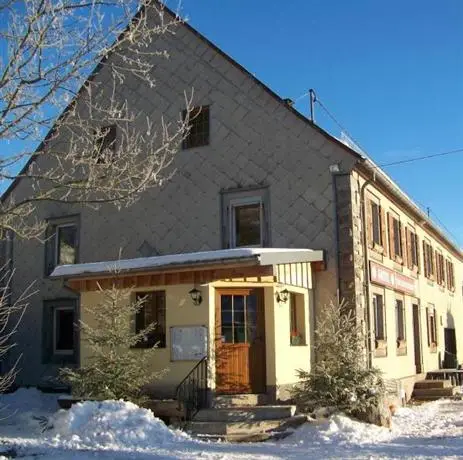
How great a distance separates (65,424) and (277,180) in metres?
8.42

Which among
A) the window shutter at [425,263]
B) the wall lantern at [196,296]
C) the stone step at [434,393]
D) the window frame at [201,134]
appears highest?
the window frame at [201,134]

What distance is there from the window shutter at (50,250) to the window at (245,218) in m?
5.78

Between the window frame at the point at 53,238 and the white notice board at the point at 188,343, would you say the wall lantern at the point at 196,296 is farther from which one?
the window frame at the point at 53,238

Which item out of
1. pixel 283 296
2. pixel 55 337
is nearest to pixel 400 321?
pixel 283 296

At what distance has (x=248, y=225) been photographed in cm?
1794

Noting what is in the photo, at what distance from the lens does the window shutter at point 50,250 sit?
20425 mm

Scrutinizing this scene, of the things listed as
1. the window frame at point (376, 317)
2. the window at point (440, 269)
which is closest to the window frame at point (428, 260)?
the window at point (440, 269)

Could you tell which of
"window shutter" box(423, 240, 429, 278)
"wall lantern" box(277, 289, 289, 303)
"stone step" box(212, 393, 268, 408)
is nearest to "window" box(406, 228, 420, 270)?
"window shutter" box(423, 240, 429, 278)

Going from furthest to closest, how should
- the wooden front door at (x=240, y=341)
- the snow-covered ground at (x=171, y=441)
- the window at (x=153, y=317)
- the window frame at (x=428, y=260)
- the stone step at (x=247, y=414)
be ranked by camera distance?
the window frame at (x=428, y=260), the window at (x=153, y=317), the wooden front door at (x=240, y=341), the stone step at (x=247, y=414), the snow-covered ground at (x=171, y=441)

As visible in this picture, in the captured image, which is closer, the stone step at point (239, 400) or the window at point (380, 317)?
the stone step at point (239, 400)

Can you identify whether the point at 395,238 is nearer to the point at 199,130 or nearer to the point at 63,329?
the point at 199,130

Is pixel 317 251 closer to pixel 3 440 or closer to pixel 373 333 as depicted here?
pixel 373 333

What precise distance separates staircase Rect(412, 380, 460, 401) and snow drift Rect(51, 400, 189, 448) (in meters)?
11.1

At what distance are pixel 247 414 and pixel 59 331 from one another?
8872mm
